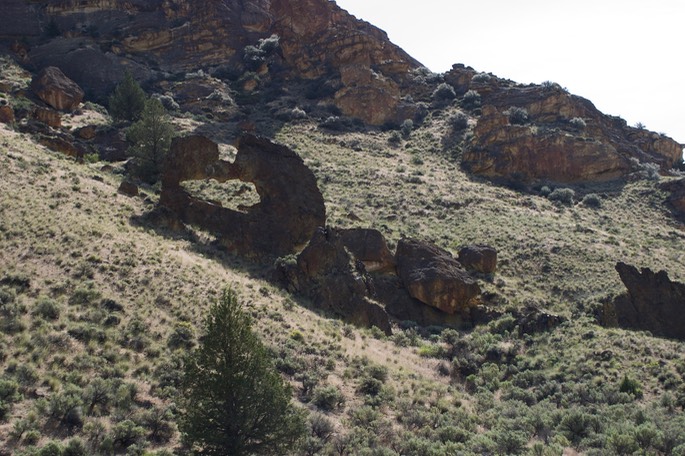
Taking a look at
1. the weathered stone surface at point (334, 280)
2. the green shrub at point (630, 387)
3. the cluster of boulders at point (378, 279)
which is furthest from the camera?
the cluster of boulders at point (378, 279)

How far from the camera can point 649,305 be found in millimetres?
27891


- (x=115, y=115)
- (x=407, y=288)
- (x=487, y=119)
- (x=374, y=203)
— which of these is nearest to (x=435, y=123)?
(x=487, y=119)

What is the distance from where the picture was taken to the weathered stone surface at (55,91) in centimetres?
5569

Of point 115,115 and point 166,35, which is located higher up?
point 166,35

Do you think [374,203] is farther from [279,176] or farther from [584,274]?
[584,274]

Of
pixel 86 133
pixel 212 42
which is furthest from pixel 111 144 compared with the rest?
pixel 212 42

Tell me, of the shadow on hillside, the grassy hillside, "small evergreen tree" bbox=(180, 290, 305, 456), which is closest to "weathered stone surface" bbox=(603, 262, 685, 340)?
the grassy hillside

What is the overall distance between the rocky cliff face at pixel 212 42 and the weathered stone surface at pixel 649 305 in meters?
47.5

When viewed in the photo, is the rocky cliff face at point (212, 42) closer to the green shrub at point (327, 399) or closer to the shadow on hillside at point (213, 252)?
the shadow on hillside at point (213, 252)

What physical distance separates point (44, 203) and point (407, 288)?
770 inches

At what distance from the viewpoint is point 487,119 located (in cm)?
6172

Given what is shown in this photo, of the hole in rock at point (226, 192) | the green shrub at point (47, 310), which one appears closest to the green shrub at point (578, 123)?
the hole in rock at point (226, 192)

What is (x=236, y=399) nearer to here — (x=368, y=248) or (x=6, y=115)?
(x=368, y=248)

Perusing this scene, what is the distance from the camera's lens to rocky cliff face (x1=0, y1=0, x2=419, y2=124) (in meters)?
72.2
